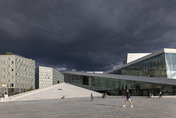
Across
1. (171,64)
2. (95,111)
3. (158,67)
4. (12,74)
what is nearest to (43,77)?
(12,74)

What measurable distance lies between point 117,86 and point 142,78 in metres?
7.60

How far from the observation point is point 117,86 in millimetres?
41750

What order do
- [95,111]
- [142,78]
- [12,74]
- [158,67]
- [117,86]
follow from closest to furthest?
[95,111]
[158,67]
[142,78]
[117,86]
[12,74]

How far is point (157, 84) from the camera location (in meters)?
33.9

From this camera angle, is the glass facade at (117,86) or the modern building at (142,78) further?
the glass facade at (117,86)

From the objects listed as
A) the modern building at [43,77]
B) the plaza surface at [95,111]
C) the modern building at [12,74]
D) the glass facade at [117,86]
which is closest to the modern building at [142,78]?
the glass facade at [117,86]

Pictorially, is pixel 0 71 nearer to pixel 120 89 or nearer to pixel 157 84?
pixel 120 89

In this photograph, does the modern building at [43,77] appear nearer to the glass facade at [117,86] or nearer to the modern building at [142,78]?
the glass facade at [117,86]

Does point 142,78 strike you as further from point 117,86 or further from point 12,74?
point 12,74

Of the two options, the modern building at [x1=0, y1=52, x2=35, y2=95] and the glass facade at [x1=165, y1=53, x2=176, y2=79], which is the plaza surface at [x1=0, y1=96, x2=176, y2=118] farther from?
the modern building at [x1=0, y1=52, x2=35, y2=95]

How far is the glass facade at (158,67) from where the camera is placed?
31.6 meters

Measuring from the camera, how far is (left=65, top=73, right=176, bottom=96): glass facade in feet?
110

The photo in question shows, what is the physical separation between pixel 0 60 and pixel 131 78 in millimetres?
76470

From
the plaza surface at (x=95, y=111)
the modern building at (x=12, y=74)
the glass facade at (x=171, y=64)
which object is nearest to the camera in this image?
the plaza surface at (x=95, y=111)
